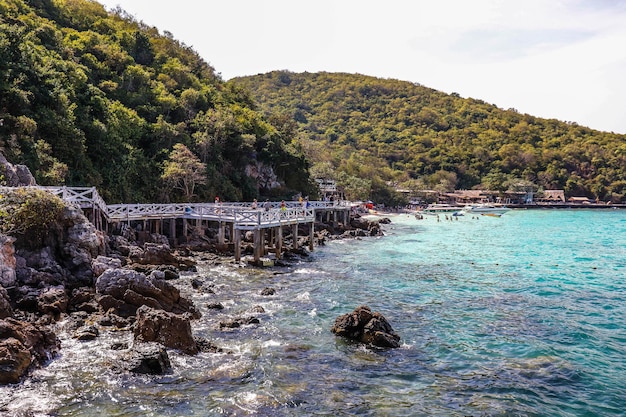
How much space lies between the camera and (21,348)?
39.6ft

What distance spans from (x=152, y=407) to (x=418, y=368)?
300 inches

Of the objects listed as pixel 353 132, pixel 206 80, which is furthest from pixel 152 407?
pixel 353 132

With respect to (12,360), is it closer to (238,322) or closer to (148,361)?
(148,361)

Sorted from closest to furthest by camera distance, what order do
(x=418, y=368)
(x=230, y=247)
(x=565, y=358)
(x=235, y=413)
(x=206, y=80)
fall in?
Result: (x=235, y=413), (x=418, y=368), (x=565, y=358), (x=230, y=247), (x=206, y=80)

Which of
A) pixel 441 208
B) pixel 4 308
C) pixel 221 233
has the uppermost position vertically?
pixel 221 233

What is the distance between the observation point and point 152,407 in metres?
11.0

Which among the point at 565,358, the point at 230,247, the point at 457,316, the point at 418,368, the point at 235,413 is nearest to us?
the point at 235,413

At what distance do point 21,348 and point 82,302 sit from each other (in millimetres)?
6032

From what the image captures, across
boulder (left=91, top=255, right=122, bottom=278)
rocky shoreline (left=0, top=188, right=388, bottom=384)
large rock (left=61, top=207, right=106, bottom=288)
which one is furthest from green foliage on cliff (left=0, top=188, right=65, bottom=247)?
boulder (left=91, top=255, right=122, bottom=278)

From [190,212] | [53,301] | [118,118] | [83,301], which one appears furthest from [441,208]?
[53,301]

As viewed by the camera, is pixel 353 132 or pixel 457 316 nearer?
pixel 457 316

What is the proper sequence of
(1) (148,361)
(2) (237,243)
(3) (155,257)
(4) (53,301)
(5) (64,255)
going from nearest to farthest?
(1) (148,361) → (4) (53,301) → (5) (64,255) → (3) (155,257) → (2) (237,243)

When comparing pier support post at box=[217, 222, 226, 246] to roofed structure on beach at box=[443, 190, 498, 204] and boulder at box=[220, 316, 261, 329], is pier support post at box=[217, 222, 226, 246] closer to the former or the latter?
boulder at box=[220, 316, 261, 329]

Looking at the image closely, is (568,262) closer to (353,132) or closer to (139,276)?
(139,276)
